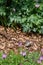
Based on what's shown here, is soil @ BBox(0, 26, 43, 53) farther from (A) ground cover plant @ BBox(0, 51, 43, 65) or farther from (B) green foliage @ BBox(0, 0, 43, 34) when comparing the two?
(A) ground cover plant @ BBox(0, 51, 43, 65)

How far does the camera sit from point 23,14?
6523 mm

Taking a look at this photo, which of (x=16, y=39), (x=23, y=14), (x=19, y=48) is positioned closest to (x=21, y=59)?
(x=19, y=48)

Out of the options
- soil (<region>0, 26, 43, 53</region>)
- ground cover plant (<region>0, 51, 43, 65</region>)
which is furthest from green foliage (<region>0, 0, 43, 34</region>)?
ground cover plant (<region>0, 51, 43, 65</region>)

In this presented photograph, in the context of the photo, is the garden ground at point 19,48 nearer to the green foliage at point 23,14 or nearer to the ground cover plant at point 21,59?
the ground cover plant at point 21,59

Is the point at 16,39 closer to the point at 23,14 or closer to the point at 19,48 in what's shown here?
the point at 23,14

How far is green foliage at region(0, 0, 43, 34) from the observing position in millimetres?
6293

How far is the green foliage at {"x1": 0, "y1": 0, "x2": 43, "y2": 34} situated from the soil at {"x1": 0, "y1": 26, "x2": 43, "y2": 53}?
15 centimetres

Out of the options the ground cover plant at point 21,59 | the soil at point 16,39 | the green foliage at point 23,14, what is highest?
the ground cover plant at point 21,59

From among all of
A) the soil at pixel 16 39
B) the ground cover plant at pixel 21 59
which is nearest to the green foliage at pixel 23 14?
the soil at pixel 16 39

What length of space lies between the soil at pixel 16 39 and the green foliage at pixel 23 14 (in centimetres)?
15

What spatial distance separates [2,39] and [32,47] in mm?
698

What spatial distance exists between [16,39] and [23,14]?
880 mm

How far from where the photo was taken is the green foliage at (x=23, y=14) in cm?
629

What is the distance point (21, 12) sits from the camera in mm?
6547
